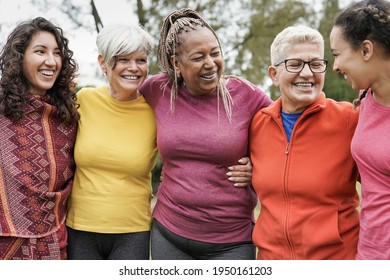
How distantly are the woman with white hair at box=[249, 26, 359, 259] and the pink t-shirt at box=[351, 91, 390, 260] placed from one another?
0.18 meters

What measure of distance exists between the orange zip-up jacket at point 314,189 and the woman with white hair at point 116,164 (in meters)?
0.80

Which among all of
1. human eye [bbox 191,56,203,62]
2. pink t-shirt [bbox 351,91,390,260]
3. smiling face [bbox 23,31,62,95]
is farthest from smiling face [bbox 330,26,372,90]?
smiling face [bbox 23,31,62,95]

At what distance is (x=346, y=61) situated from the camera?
2.90m

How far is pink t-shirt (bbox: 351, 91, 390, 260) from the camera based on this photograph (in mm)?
→ 2752

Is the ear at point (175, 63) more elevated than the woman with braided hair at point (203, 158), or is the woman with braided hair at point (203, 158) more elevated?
the ear at point (175, 63)

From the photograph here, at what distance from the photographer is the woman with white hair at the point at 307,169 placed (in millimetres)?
3090

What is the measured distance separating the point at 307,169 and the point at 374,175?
0.41 meters

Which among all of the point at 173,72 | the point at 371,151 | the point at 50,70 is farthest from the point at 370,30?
the point at 50,70

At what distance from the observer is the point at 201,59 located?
3.39 m

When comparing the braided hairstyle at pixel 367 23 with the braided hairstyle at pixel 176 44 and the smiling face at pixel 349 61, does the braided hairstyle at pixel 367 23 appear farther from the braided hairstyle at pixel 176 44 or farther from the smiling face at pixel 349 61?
the braided hairstyle at pixel 176 44

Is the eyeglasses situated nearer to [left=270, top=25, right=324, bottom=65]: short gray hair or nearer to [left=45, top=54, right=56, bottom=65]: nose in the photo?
[left=270, top=25, right=324, bottom=65]: short gray hair

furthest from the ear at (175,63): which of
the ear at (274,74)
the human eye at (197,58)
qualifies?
the ear at (274,74)

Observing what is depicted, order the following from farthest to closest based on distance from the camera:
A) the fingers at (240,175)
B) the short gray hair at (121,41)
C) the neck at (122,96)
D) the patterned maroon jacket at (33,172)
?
the neck at (122,96)
the short gray hair at (121,41)
the fingers at (240,175)
the patterned maroon jacket at (33,172)
